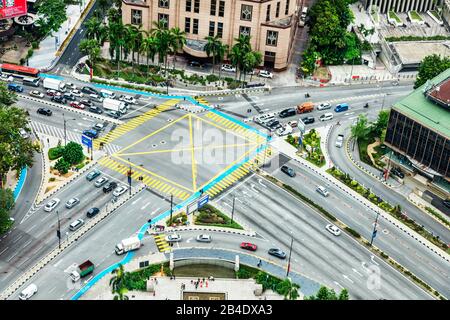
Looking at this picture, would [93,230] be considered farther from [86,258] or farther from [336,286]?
[336,286]

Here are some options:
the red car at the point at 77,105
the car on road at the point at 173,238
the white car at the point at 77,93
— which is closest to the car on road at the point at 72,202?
the car on road at the point at 173,238

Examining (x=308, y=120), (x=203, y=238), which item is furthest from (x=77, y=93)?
(x=203, y=238)

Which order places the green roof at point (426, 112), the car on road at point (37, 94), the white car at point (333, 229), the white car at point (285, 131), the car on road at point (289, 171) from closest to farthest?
the white car at point (333, 229) → the green roof at point (426, 112) → the car on road at point (289, 171) → the white car at point (285, 131) → the car on road at point (37, 94)

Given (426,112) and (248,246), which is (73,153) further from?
(426,112)

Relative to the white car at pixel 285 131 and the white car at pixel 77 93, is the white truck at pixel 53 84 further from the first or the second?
the white car at pixel 285 131

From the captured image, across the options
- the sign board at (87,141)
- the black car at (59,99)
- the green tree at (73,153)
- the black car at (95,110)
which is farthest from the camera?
the black car at (59,99)
